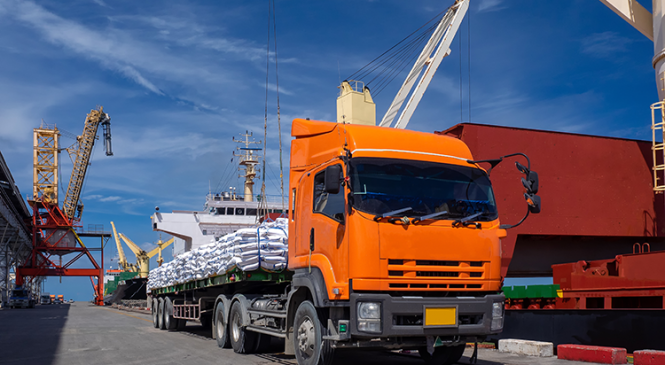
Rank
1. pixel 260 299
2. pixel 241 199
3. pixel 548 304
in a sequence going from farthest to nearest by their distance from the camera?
pixel 241 199 < pixel 548 304 < pixel 260 299

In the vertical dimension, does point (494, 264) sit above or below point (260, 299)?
above

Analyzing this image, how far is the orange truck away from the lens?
6895 millimetres

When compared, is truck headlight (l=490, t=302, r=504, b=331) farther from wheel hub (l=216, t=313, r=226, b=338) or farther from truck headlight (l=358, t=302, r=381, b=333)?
wheel hub (l=216, t=313, r=226, b=338)

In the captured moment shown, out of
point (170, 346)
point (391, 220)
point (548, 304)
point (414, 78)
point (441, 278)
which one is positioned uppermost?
point (414, 78)

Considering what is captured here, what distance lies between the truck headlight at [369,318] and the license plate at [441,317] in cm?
62

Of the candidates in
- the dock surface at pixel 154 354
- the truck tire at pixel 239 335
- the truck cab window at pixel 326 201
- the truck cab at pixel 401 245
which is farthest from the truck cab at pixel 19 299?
the truck cab window at pixel 326 201

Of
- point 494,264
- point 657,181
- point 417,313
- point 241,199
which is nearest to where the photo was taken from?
point 417,313

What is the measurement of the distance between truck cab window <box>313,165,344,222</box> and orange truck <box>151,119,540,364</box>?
0.05 ft

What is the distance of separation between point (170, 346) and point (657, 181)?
12.1 meters

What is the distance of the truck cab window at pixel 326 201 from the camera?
732cm

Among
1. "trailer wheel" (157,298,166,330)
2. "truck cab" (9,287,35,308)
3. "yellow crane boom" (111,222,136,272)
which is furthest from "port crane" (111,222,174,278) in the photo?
"trailer wheel" (157,298,166,330)

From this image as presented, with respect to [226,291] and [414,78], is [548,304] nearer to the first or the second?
[226,291]

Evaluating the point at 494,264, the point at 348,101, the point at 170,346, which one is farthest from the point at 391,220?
the point at 348,101

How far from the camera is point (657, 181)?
45.1 feet
